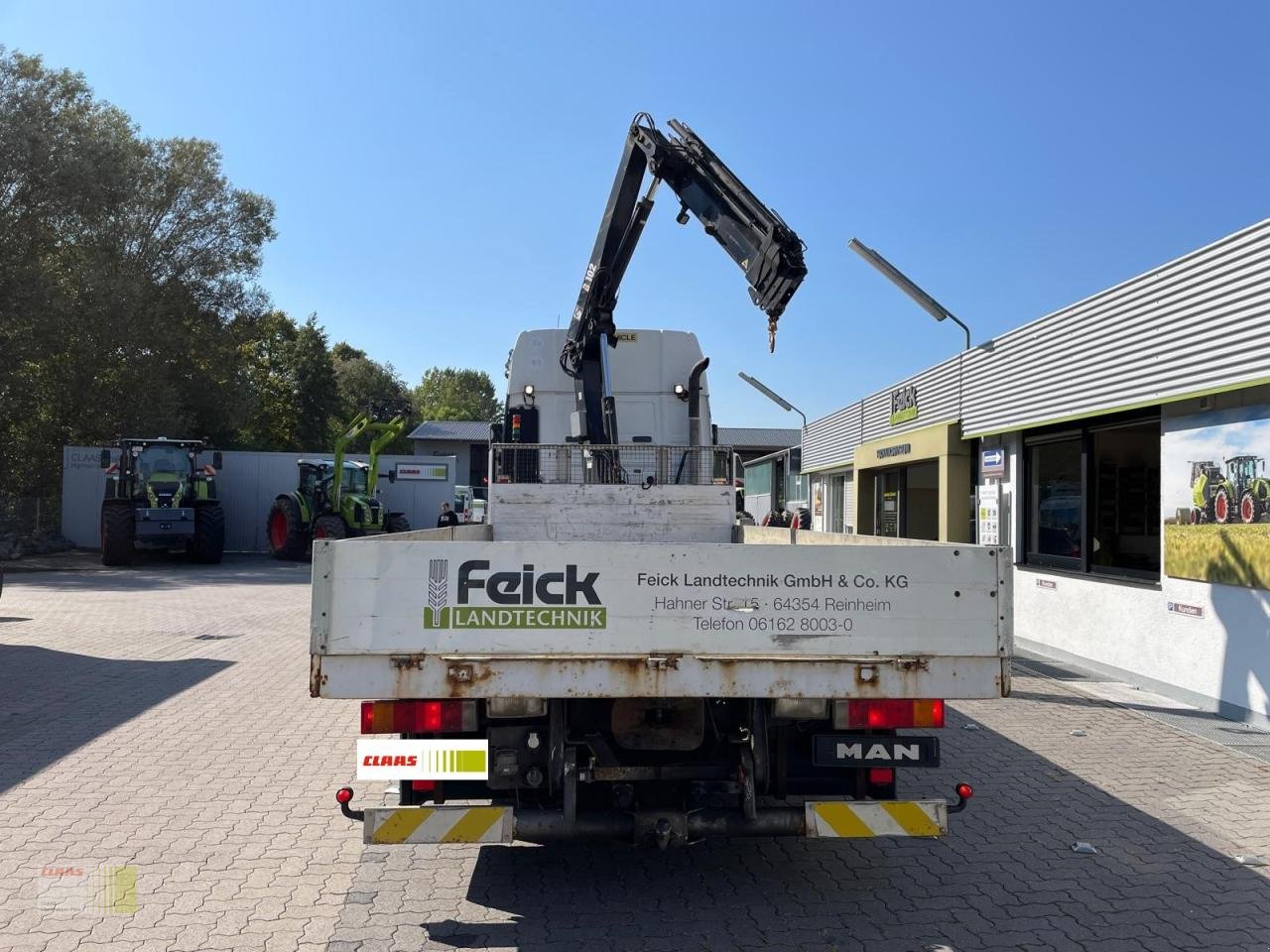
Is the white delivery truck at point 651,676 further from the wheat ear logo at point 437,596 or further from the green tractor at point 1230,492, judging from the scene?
the green tractor at point 1230,492

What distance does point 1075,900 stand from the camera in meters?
4.50

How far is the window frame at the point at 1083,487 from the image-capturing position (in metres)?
10.1

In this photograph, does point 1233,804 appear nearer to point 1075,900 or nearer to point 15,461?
point 1075,900

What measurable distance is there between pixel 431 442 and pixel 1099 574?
59.6 meters

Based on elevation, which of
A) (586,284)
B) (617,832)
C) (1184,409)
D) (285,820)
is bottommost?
(285,820)

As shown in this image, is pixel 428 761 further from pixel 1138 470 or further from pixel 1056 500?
pixel 1056 500

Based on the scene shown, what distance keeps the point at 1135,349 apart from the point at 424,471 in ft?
81.4

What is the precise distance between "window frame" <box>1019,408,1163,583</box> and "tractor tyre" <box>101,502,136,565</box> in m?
20.6

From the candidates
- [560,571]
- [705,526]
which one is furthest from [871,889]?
[705,526]

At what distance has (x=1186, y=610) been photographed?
348 inches

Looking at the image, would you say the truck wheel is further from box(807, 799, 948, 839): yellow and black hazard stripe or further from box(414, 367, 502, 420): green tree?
box(414, 367, 502, 420): green tree

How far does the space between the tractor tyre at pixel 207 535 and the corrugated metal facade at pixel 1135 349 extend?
18.8 metres

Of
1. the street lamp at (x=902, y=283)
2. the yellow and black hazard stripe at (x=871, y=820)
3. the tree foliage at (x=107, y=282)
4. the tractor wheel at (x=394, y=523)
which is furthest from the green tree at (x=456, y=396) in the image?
the yellow and black hazard stripe at (x=871, y=820)
